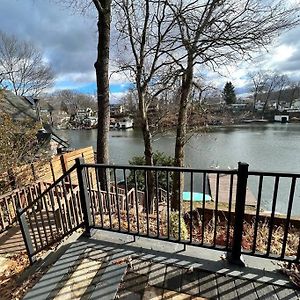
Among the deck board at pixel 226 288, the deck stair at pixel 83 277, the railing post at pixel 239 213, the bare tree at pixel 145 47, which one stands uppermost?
the bare tree at pixel 145 47

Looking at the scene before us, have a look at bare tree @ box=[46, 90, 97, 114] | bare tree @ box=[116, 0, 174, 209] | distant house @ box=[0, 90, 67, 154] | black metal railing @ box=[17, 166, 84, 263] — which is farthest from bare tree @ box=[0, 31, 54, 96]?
black metal railing @ box=[17, 166, 84, 263]

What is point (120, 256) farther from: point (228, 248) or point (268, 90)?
point (268, 90)

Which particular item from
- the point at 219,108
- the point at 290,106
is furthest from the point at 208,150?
the point at 290,106

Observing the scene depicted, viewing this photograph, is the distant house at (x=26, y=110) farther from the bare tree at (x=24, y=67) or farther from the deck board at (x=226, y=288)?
the deck board at (x=226, y=288)

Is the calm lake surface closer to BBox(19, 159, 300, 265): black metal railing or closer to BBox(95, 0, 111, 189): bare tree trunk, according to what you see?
BBox(95, 0, 111, 189): bare tree trunk

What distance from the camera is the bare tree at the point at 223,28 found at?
14.9ft

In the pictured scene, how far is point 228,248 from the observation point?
6.85 ft

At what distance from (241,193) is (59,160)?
6976mm

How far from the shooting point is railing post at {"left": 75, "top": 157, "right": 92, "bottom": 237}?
2.32m

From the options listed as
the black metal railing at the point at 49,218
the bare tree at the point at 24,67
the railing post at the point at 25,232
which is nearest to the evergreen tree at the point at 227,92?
the black metal railing at the point at 49,218

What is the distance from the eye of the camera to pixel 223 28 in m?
5.00

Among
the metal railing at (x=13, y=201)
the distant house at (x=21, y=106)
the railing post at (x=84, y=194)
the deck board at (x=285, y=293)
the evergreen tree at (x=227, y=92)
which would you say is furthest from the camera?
the distant house at (x=21, y=106)

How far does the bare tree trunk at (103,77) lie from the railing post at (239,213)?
11.7 ft

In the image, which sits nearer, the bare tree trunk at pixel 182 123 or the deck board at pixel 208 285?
the deck board at pixel 208 285
